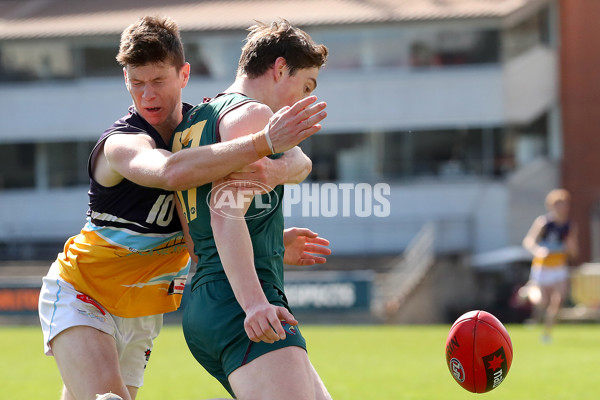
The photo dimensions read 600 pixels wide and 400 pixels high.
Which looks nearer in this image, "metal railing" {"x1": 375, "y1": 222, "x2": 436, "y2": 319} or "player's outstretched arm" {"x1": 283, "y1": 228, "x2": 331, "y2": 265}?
"player's outstretched arm" {"x1": 283, "y1": 228, "x2": 331, "y2": 265}

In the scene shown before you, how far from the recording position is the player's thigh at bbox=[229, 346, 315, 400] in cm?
372

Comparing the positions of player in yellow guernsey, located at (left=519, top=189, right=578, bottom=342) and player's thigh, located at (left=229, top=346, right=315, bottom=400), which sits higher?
player's thigh, located at (left=229, top=346, right=315, bottom=400)

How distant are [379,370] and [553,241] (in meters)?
6.30

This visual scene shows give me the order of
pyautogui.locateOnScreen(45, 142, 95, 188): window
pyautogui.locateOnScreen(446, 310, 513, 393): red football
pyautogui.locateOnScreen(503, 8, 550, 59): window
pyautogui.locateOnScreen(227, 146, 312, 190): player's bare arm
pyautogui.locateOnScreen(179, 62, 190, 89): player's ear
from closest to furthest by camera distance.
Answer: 1. pyautogui.locateOnScreen(227, 146, 312, 190): player's bare arm
2. pyautogui.locateOnScreen(179, 62, 190, 89): player's ear
3. pyautogui.locateOnScreen(446, 310, 513, 393): red football
4. pyautogui.locateOnScreen(503, 8, 550, 59): window
5. pyautogui.locateOnScreen(45, 142, 95, 188): window

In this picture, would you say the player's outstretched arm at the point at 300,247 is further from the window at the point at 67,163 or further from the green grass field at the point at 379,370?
the window at the point at 67,163

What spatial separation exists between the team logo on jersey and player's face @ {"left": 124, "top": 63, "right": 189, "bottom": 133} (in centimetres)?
66

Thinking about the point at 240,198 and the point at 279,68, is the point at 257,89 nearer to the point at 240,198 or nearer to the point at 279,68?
the point at 279,68

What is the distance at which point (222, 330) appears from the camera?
3.89m

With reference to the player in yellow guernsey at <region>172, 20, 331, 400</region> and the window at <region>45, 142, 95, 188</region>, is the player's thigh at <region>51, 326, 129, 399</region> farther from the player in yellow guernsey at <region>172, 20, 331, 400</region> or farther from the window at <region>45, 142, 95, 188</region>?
the window at <region>45, 142, 95, 188</region>

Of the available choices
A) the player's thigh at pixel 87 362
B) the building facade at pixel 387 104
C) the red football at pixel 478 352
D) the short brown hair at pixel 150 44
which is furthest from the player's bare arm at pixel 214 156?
the building facade at pixel 387 104

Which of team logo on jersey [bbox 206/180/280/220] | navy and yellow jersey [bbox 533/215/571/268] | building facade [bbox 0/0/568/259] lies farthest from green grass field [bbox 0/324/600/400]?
building facade [bbox 0/0/568/259]

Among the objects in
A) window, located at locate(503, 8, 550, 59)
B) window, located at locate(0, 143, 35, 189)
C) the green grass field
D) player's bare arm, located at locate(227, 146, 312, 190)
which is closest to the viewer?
player's bare arm, located at locate(227, 146, 312, 190)

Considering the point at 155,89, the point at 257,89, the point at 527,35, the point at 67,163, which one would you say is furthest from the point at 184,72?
the point at 67,163

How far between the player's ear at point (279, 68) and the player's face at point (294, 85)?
0.04 feet
